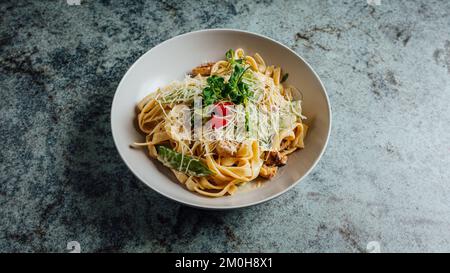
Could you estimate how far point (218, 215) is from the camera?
2.79 metres

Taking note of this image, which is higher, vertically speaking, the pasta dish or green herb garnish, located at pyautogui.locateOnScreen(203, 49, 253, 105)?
green herb garnish, located at pyautogui.locateOnScreen(203, 49, 253, 105)

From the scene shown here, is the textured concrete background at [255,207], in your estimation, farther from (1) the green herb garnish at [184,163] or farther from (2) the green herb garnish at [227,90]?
(2) the green herb garnish at [227,90]

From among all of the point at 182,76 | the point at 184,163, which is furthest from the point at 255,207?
the point at 182,76

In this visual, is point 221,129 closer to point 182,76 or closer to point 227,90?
point 227,90

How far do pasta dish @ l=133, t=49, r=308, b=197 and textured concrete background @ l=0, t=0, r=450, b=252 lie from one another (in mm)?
275

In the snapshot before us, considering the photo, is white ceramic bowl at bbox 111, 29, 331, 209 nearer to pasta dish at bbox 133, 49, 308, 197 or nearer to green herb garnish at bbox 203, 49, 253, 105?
pasta dish at bbox 133, 49, 308, 197

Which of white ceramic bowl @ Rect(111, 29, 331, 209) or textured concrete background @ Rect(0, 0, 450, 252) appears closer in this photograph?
white ceramic bowl @ Rect(111, 29, 331, 209)

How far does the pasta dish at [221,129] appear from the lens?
Result: 267cm

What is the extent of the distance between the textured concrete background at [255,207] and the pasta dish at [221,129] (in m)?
0.27

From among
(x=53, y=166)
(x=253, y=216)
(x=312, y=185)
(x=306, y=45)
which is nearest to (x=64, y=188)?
(x=53, y=166)

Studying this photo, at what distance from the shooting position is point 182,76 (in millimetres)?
3217

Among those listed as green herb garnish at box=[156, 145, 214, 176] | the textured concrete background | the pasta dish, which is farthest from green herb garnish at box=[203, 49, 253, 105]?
the textured concrete background

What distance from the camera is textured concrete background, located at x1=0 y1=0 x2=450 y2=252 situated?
9.00 ft

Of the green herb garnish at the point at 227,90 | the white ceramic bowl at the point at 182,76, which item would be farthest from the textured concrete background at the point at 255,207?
the green herb garnish at the point at 227,90
